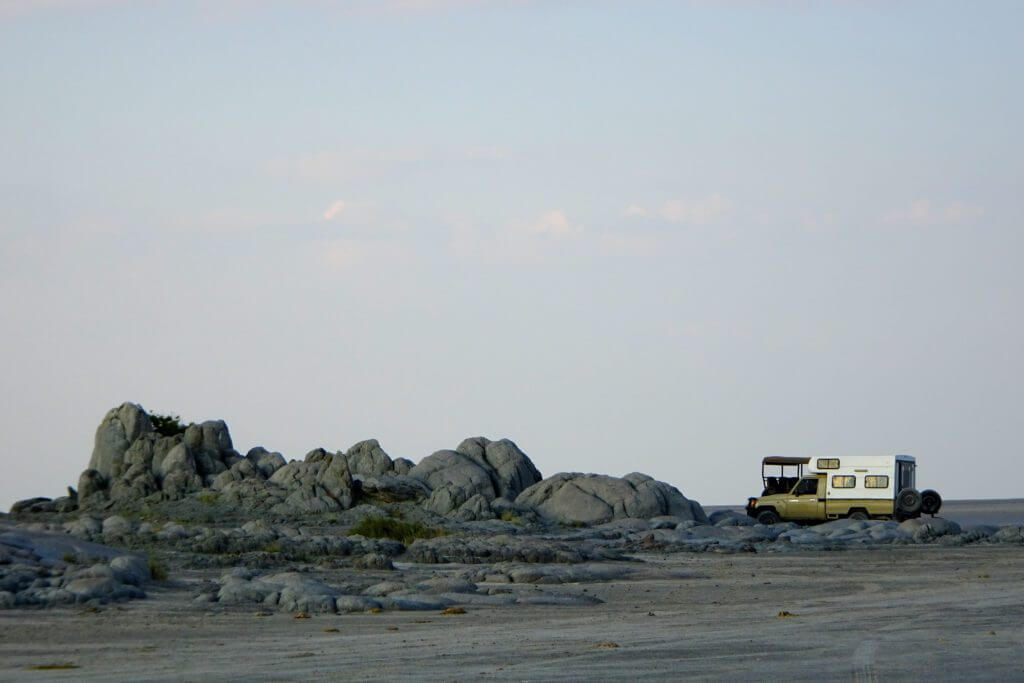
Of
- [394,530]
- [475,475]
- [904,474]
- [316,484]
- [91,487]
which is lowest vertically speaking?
[394,530]

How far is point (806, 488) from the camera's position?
5356 cm

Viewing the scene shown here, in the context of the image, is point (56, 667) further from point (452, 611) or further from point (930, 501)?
point (930, 501)

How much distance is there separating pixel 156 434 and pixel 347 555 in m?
26.7

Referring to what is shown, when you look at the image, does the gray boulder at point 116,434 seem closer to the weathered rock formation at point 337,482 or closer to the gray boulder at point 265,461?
the weathered rock formation at point 337,482

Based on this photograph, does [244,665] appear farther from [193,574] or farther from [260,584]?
[193,574]

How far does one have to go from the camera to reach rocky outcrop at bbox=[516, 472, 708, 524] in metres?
56.5

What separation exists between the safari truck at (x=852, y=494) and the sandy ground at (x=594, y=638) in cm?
2280

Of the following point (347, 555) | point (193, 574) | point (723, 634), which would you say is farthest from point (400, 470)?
point (723, 634)

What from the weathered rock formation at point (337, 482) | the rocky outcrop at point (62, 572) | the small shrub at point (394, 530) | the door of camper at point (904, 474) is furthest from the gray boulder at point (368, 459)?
the rocky outcrop at point (62, 572)

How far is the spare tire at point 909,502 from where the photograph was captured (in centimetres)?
5216

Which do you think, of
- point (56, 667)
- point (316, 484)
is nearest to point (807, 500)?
point (316, 484)

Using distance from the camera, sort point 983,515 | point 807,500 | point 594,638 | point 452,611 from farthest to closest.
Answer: point 983,515 → point 807,500 → point 452,611 → point 594,638

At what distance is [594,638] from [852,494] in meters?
35.1

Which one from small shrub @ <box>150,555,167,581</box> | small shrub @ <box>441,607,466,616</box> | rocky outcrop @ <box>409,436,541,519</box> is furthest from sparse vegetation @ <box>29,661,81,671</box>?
rocky outcrop @ <box>409,436,541,519</box>
